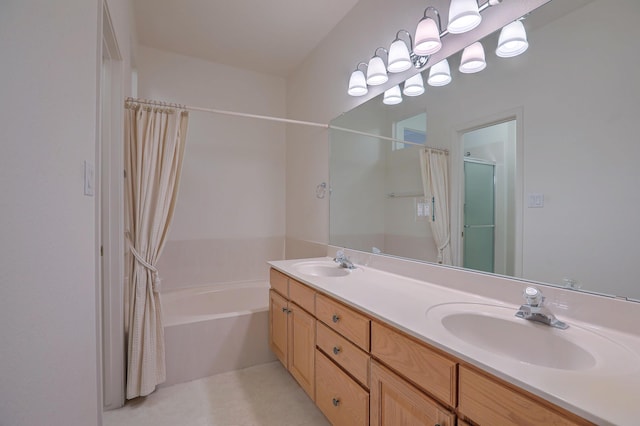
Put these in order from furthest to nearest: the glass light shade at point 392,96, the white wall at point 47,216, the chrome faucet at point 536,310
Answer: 1. the glass light shade at point 392,96
2. the chrome faucet at point 536,310
3. the white wall at point 47,216

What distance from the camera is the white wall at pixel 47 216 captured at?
554 mm

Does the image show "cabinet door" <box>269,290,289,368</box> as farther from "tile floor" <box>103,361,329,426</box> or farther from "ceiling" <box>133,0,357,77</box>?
"ceiling" <box>133,0,357,77</box>

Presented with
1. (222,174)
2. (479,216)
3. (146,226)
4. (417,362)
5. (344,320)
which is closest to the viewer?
(417,362)

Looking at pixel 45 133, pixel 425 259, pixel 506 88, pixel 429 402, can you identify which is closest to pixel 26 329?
pixel 45 133

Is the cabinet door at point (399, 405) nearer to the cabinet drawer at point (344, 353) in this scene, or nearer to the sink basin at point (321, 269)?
the cabinet drawer at point (344, 353)

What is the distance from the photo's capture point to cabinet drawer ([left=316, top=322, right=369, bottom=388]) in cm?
114

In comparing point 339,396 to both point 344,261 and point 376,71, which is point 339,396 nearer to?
point 344,261

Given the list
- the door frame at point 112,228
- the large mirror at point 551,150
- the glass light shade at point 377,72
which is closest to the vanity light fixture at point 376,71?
the glass light shade at point 377,72

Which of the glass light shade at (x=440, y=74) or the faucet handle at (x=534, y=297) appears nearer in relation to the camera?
the faucet handle at (x=534, y=297)

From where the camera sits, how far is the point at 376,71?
1.86 m

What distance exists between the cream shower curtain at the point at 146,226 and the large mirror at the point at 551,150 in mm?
1655

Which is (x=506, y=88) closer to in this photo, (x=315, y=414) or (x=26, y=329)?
(x=26, y=329)

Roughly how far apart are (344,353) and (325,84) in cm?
219

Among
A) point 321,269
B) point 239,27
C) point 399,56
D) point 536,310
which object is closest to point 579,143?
point 536,310
